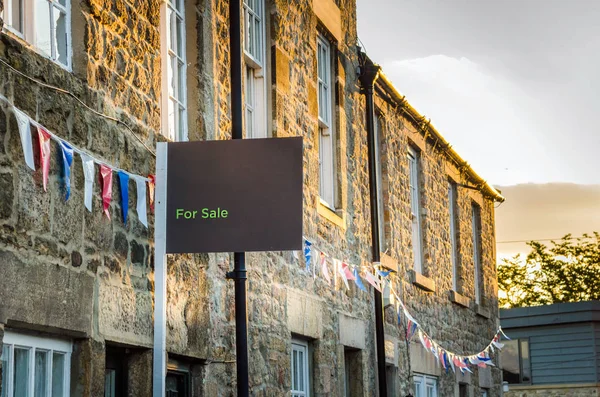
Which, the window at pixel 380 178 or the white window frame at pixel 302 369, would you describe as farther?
the window at pixel 380 178

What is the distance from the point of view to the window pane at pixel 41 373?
657cm

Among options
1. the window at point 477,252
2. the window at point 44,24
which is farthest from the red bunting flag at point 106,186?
the window at point 477,252

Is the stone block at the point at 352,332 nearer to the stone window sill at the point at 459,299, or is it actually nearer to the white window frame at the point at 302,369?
the white window frame at the point at 302,369

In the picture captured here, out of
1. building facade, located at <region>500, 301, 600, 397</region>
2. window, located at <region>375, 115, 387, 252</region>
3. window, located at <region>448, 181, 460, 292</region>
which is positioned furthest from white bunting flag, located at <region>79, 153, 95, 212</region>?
building facade, located at <region>500, 301, 600, 397</region>

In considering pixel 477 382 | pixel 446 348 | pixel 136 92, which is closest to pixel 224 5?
pixel 136 92

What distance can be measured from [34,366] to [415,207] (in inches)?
418

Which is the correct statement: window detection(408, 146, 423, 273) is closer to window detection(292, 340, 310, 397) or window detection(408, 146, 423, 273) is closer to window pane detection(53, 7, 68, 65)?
window detection(292, 340, 310, 397)

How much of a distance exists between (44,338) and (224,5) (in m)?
4.07

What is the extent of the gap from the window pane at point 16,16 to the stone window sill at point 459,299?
1185 cm

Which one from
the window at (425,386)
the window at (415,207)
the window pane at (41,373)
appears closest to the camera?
the window pane at (41,373)

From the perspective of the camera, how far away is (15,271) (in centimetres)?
607

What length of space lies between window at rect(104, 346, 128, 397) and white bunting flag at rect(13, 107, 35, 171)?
1947 millimetres

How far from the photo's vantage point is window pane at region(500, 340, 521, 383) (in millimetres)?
32938

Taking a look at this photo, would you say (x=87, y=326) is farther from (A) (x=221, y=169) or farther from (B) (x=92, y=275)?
(A) (x=221, y=169)
